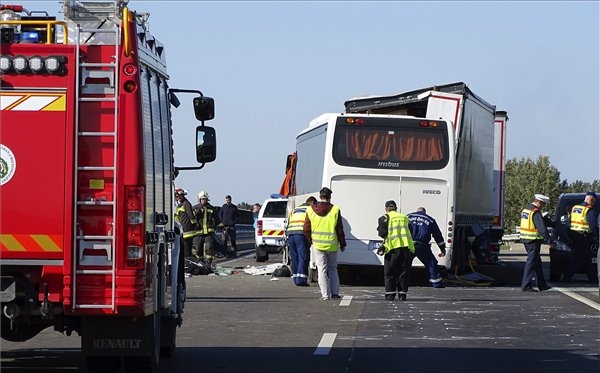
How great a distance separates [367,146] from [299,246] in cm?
240

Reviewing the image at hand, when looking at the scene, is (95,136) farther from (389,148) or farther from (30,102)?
(389,148)

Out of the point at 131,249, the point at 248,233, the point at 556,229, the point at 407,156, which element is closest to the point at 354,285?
the point at 407,156

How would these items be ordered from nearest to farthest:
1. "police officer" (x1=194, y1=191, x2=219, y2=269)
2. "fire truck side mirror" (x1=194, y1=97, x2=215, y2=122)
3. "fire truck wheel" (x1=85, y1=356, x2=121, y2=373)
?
"fire truck wheel" (x1=85, y1=356, x2=121, y2=373) → "fire truck side mirror" (x1=194, y1=97, x2=215, y2=122) → "police officer" (x1=194, y1=191, x2=219, y2=269)

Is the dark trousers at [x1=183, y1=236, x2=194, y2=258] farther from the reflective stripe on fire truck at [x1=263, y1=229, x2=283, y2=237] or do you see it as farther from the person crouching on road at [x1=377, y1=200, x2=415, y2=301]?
the person crouching on road at [x1=377, y1=200, x2=415, y2=301]

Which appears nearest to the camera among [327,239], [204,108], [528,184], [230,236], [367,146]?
[204,108]

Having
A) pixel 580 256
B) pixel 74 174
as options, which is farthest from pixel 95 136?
pixel 580 256

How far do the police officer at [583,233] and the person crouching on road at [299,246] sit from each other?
5.52 metres

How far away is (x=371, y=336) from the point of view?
582 inches

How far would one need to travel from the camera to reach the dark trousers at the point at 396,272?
2100 cm

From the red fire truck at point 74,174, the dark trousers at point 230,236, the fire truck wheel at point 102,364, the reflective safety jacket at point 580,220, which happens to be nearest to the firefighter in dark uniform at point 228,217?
the dark trousers at point 230,236

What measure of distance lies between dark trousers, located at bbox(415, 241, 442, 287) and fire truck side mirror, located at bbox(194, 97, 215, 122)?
12.5 m

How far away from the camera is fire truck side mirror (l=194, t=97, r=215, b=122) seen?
39.3 feet

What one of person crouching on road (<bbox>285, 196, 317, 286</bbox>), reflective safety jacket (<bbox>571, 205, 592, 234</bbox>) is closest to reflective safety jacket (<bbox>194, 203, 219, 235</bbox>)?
person crouching on road (<bbox>285, 196, 317, 286</bbox>)

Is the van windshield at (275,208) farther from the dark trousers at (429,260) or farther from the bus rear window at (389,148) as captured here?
the dark trousers at (429,260)
